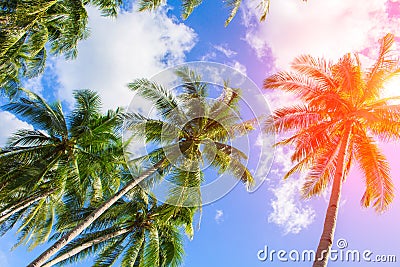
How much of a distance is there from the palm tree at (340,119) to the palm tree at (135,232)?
5.56 meters

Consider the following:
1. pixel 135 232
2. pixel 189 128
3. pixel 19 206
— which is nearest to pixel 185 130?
pixel 189 128

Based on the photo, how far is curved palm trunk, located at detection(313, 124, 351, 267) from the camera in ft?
31.6

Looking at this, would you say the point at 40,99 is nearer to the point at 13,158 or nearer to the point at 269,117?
the point at 13,158

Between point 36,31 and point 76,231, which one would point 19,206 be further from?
point 36,31

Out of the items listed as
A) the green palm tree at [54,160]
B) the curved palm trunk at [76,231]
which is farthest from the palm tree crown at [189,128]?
the green palm tree at [54,160]

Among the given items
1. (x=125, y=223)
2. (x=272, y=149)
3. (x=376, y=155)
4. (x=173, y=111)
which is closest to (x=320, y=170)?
(x=376, y=155)

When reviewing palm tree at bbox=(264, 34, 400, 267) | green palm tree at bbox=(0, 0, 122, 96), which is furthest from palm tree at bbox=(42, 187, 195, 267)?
green palm tree at bbox=(0, 0, 122, 96)

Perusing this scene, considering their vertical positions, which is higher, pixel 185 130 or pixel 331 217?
pixel 185 130

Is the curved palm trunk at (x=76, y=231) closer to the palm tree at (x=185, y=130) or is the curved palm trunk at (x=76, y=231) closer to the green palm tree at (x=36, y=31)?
the palm tree at (x=185, y=130)

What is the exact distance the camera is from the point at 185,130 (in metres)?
15.5

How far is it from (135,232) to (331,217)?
9267 millimetres

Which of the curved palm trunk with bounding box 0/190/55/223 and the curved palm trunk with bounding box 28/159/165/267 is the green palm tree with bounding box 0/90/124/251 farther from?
the curved palm trunk with bounding box 28/159/165/267

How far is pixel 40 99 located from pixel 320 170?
1256 centimetres

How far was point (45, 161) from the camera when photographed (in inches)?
639
